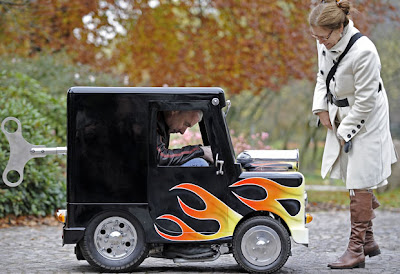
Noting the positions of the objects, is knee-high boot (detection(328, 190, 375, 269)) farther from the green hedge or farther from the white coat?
the green hedge

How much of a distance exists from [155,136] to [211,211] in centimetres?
71

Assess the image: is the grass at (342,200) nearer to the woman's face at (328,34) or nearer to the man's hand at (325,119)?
the man's hand at (325,119)

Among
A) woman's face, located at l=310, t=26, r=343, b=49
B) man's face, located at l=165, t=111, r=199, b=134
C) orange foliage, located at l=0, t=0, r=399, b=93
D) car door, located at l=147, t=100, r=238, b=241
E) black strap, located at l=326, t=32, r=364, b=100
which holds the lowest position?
car door, located at l=147, t=100, r=238, b=241

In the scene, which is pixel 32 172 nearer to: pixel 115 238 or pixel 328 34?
pixel 115 238

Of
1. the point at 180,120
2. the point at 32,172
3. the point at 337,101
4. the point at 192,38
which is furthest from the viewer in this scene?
the point at 192,38

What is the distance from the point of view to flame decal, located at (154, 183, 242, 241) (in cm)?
565

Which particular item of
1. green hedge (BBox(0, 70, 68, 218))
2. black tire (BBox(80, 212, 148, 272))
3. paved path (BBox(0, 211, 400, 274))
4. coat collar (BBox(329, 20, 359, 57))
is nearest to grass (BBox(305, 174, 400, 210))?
paved path (BBox(0, 211, 400, 274))

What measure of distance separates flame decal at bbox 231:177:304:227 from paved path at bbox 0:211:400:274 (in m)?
0.52

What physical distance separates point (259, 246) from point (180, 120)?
116 centimetres

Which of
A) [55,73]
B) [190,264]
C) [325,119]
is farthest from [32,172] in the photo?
[55,73]

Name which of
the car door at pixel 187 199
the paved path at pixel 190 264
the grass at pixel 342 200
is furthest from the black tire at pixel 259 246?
the grass at pixel 342 200

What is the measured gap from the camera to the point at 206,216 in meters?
5.66

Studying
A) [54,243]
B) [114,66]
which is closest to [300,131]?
[114,66]

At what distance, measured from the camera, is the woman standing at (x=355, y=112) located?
231 inches
